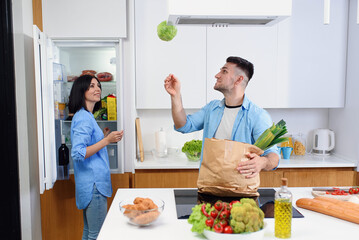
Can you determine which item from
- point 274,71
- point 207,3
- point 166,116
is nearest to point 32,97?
point 166,116

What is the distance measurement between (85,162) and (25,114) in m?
0.57

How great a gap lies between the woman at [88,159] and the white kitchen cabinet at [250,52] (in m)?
1.12

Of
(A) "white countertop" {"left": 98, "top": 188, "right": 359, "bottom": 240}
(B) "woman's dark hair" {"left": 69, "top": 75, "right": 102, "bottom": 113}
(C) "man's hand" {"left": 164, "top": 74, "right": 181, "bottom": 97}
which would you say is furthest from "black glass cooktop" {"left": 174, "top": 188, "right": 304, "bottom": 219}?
(B) "woman's dark hair" {"left": 69, "top": 75, "right": 102, "bottom": 113}

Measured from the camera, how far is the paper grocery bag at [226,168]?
1.55 metres

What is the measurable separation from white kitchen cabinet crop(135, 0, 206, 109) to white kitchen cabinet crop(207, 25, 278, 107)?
0.24 ft

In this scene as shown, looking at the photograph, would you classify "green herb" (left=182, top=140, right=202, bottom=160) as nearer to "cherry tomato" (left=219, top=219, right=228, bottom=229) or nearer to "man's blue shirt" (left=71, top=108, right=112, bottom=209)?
"man's blue shirt" (left=71, top=108, right=112, bottom=209)

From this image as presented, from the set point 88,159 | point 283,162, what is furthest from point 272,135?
point 283,162

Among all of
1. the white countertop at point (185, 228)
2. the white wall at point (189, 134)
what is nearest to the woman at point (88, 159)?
the white countertop at point (185, 228)

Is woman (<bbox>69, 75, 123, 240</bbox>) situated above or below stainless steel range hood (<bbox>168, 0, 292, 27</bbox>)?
below

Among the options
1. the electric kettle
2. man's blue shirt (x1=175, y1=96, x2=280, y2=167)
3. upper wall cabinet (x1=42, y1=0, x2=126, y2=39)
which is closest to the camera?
man's blue shirt (x1=175, y1=96, x2=280, y2=167)

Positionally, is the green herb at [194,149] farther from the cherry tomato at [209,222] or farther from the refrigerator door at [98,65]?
the cherry tomato at [209,222]

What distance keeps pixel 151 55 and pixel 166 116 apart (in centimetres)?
68

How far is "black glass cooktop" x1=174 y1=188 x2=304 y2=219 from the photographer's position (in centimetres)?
157

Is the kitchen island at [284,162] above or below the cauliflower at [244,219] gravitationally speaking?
below
